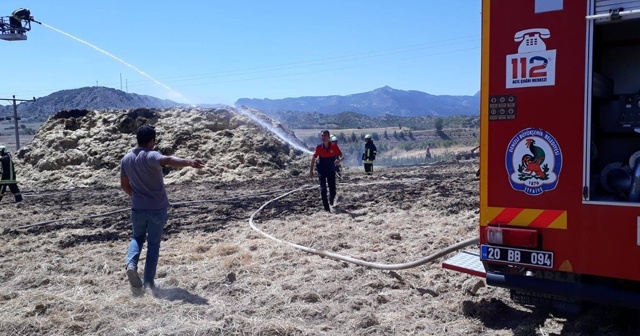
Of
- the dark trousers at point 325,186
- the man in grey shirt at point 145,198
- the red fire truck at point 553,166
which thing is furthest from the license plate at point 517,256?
the dark trousers at point 325,186

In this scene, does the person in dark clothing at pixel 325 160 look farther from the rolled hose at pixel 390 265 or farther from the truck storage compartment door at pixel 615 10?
the truck storage compartment door at pixel 615 10

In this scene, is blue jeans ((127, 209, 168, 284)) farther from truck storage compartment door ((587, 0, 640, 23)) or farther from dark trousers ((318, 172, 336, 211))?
dark trousers ((318, 172, 336, 211))

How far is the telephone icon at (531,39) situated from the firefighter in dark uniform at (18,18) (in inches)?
694

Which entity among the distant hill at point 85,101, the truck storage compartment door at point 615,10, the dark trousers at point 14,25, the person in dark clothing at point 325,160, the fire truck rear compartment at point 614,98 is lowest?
the person in dark clothing at point 325,160

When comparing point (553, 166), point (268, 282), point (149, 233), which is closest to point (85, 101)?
point (149, 233)

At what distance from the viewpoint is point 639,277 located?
3.92m

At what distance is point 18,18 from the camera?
18188 millimetres

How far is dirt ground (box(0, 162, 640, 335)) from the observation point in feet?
16.6

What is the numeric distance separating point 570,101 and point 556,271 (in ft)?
3.97

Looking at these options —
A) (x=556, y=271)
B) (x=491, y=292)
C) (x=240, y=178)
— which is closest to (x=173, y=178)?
(x=240, y=178)

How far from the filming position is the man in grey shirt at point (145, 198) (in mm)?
6090

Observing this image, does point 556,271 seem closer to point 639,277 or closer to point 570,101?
point 639,277

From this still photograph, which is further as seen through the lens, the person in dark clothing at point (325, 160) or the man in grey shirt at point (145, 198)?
the person in dark clothing at point (325, 160)

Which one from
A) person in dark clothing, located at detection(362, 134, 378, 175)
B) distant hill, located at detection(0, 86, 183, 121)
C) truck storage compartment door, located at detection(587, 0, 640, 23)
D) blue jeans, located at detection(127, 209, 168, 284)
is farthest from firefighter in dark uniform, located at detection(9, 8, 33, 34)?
distant hill, located at detection(0, 86, 183, 121)
